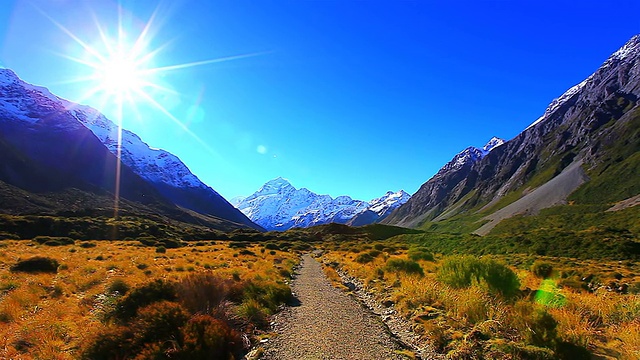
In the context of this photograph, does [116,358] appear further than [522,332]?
No

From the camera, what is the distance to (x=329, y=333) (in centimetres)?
1050

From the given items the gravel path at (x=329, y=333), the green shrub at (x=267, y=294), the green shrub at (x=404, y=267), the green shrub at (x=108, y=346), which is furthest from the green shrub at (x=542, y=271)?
the green shrub at (x=108, y=346)

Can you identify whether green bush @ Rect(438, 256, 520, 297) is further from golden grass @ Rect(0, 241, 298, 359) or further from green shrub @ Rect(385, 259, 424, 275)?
golden grass @ Rect(0, 241, 298, 359)

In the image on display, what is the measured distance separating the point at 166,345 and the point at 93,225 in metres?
68.0

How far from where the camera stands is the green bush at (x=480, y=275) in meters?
13.4

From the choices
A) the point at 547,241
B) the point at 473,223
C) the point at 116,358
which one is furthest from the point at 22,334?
the point at 473,223

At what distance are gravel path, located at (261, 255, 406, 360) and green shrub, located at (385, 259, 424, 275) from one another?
6.45 m

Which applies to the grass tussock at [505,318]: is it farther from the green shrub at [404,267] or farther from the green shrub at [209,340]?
the green shrub at [209,340]

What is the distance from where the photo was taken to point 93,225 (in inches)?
2473

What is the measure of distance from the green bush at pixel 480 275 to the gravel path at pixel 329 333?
4.42 metres

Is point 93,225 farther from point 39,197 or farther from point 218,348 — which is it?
point 39,197

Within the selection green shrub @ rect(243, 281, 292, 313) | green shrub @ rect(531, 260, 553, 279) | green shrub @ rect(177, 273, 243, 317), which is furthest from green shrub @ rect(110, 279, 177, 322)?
green shrub @ rect(531, 260, 553, 279)

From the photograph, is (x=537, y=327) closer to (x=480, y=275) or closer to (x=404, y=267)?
(x=480, y=275)

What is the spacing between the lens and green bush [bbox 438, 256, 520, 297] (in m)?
13.4
